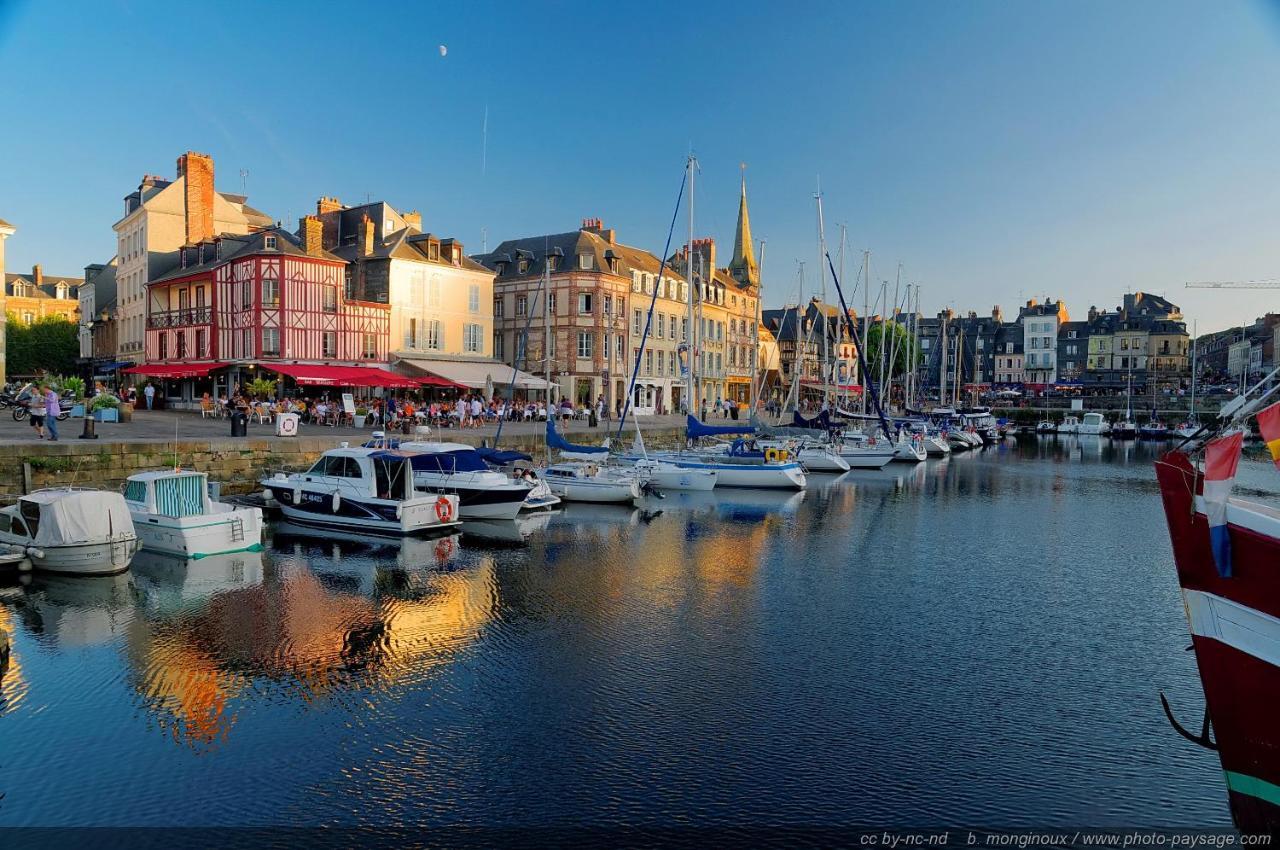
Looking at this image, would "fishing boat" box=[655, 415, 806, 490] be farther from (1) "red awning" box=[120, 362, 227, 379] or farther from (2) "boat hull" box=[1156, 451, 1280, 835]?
(2) "boat hull" box=[1156, 451, 1280, 835]

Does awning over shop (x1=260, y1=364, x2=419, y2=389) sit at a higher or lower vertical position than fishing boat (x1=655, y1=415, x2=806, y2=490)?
higher

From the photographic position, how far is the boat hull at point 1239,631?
6.38 metres

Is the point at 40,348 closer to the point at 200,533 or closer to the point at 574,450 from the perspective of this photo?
the point at 574,450

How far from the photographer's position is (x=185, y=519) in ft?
59.0

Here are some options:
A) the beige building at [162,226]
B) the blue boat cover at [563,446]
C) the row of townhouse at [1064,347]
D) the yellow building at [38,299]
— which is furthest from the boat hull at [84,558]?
the row of townhouse at [1064,347]

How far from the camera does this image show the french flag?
654 cm

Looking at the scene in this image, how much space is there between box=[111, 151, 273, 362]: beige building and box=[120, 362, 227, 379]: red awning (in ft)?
20.8

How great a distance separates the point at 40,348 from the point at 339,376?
50.4 m

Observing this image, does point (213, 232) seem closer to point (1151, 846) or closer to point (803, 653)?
point (803, 653)

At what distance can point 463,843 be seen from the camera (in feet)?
25.1

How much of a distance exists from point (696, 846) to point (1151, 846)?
4.19 m

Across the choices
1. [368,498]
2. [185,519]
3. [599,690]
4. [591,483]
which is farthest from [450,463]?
[599,690]

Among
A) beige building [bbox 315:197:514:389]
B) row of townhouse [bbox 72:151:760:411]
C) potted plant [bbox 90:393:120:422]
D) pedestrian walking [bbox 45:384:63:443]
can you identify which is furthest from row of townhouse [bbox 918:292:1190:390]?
pedestrian walking [bbox 45:384:63:443]

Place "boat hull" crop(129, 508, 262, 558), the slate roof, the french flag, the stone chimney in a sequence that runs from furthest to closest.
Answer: the stone chimney < the slate roof < "boat hull" crop(129, 508, 262, 558) < the french flag
